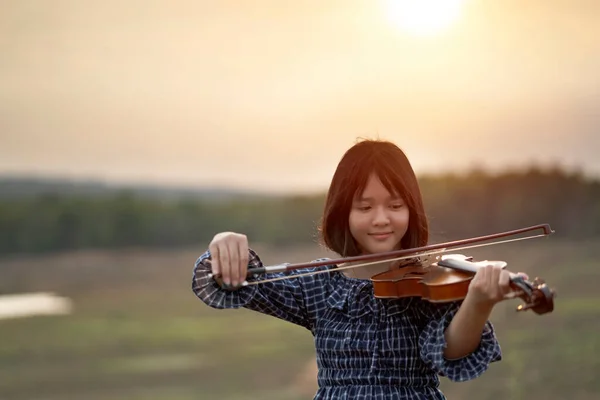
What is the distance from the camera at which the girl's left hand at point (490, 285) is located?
137 centimetres

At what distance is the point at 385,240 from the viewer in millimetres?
1700

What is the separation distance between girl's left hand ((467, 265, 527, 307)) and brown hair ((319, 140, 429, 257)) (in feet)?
1.16

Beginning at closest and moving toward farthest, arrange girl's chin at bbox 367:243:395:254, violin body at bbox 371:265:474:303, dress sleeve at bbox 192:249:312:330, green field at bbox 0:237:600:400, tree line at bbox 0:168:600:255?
violin body at bbox 371:265:474:303 → dress sleeve at bbox 192:249:312:330 → girl's chin at bbox 367:243:395:254 → green field at bbox 0:237:600:400 → tree line at bbox 0:168:600:255

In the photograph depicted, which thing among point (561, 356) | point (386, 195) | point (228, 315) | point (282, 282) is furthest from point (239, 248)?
point (228, 315)

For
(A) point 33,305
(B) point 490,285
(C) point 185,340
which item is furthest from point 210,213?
(B) point 490,285

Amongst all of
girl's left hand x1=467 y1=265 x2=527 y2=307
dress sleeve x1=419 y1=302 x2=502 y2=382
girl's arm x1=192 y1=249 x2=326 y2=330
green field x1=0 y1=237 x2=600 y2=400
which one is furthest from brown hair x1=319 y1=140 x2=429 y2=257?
green field x1=0 y1=237 x2=600 y2=400

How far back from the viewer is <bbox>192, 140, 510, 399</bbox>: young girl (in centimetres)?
150

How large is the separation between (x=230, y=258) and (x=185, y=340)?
469cm

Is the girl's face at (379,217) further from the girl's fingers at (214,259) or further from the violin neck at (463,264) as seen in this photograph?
the girl's fingers at (214,259)

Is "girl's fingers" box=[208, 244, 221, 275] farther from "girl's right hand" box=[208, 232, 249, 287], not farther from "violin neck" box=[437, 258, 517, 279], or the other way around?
"violin neck" box=[437, 258, 517, 279]

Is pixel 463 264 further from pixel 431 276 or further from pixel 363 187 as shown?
pixel 363 187

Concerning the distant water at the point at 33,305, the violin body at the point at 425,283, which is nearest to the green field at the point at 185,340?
the distant water at the point at 33,305

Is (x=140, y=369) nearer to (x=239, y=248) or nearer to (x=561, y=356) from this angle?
(x=561, y=356)

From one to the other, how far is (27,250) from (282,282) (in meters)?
6.44
